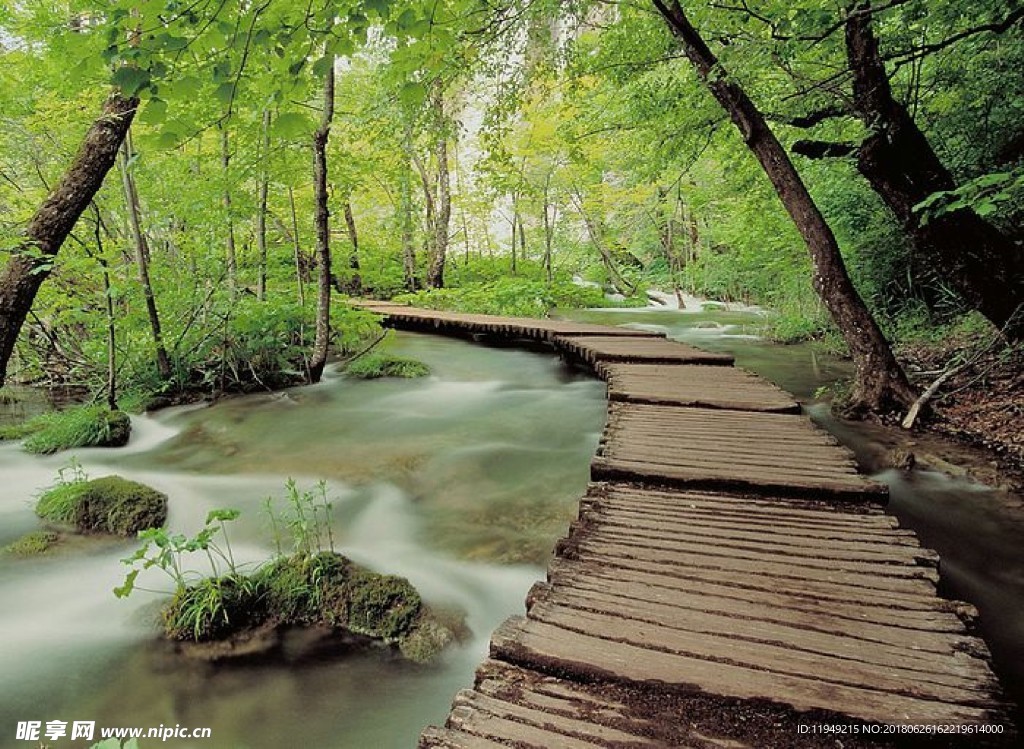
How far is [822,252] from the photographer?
564 centimetres

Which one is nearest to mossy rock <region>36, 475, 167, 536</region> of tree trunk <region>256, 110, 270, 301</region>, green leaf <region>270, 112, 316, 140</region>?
green leaf <region>270, 112, 316, 140</region>

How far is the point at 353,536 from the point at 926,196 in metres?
6.26

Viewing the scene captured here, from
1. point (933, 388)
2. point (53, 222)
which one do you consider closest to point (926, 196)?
point (933, 388)

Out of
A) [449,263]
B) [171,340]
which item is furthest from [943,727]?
[449,263]

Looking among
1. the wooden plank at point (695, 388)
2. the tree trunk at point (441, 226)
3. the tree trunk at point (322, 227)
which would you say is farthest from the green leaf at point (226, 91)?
the tree trunk at point (441, 226)

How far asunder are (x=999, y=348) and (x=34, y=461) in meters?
10.4

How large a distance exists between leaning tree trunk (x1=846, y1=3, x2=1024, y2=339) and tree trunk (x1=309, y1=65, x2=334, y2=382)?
582cm

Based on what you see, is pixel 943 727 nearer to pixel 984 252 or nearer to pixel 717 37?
pixel 984 252

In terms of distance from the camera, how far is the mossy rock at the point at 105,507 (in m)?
4.11

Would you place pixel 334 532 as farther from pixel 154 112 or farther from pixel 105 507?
pixel 154 112

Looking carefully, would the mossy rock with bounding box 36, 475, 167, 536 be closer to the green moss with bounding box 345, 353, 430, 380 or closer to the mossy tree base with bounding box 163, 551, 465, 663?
the mossy tree base with bounding box 163, 551, 465, 663

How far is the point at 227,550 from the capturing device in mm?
4012

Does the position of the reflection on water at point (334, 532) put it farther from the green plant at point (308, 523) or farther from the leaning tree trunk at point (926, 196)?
the leaning tree trunk at point (926, 196)

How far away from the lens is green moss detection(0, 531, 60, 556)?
3881mm
